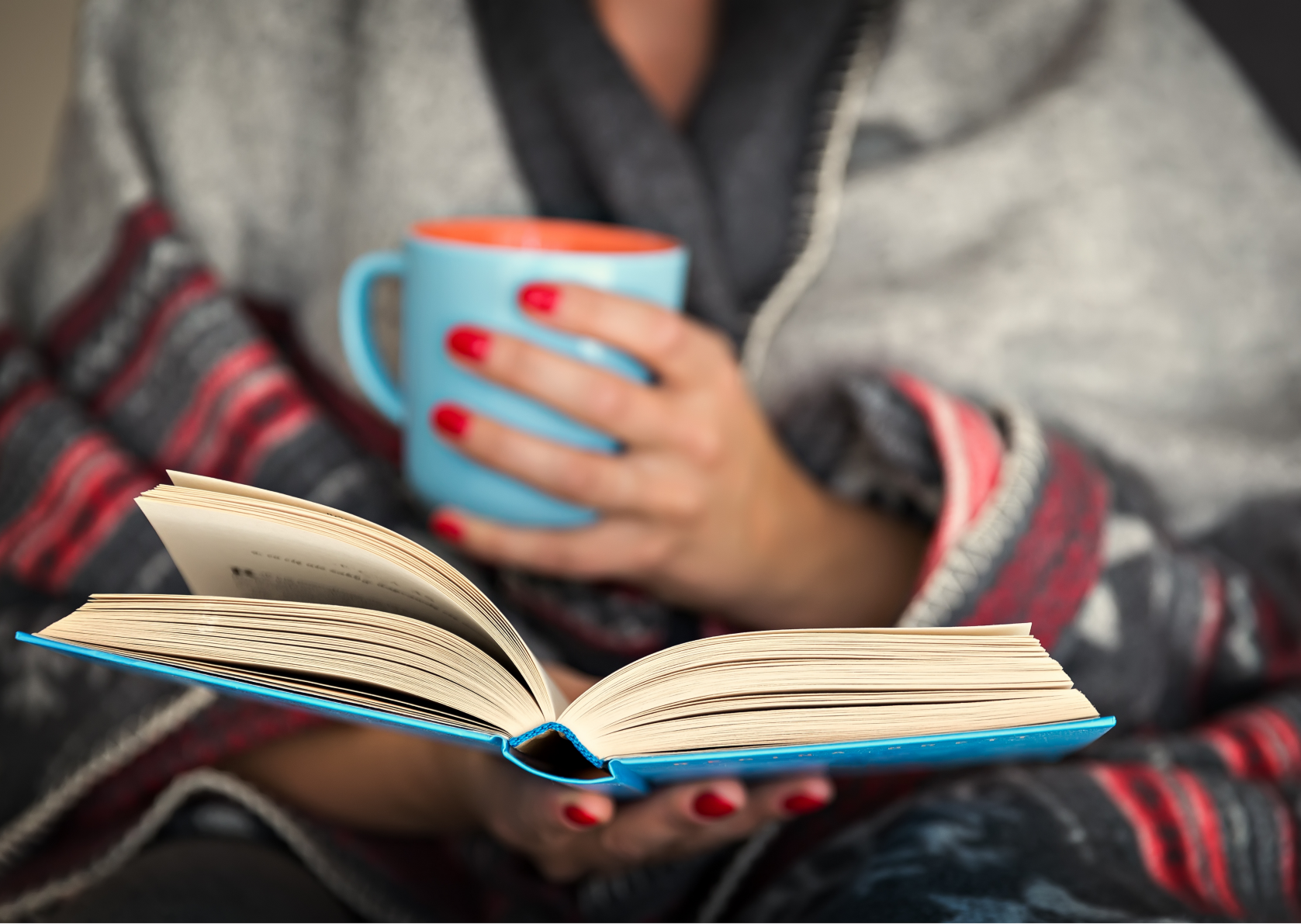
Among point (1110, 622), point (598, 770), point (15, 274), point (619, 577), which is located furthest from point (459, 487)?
point (15, 274)

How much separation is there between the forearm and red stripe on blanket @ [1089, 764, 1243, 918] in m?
0.35

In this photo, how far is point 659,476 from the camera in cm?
61

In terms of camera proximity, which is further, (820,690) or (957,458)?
(957,458)

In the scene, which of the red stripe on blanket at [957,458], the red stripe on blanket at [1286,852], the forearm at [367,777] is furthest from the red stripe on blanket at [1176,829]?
the forearm at [367,777]

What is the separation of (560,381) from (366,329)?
17 centimetres

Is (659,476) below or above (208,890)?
above

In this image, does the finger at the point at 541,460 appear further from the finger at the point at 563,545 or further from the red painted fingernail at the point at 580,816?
the red painted fingernail at the point at 580,816

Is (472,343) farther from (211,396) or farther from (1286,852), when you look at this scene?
(1286,852)

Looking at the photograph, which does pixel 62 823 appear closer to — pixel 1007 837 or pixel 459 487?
pixel 459 487

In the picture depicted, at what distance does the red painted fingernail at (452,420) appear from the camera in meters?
0.59

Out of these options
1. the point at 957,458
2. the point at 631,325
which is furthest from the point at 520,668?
the point at 957,458

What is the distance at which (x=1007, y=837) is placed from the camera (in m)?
0.51

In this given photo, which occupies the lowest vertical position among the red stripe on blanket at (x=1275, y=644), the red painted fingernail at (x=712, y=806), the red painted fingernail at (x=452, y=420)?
the red stripe on blanket at (x=1275, y=644)

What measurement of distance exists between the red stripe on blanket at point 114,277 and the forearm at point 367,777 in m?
0.37
